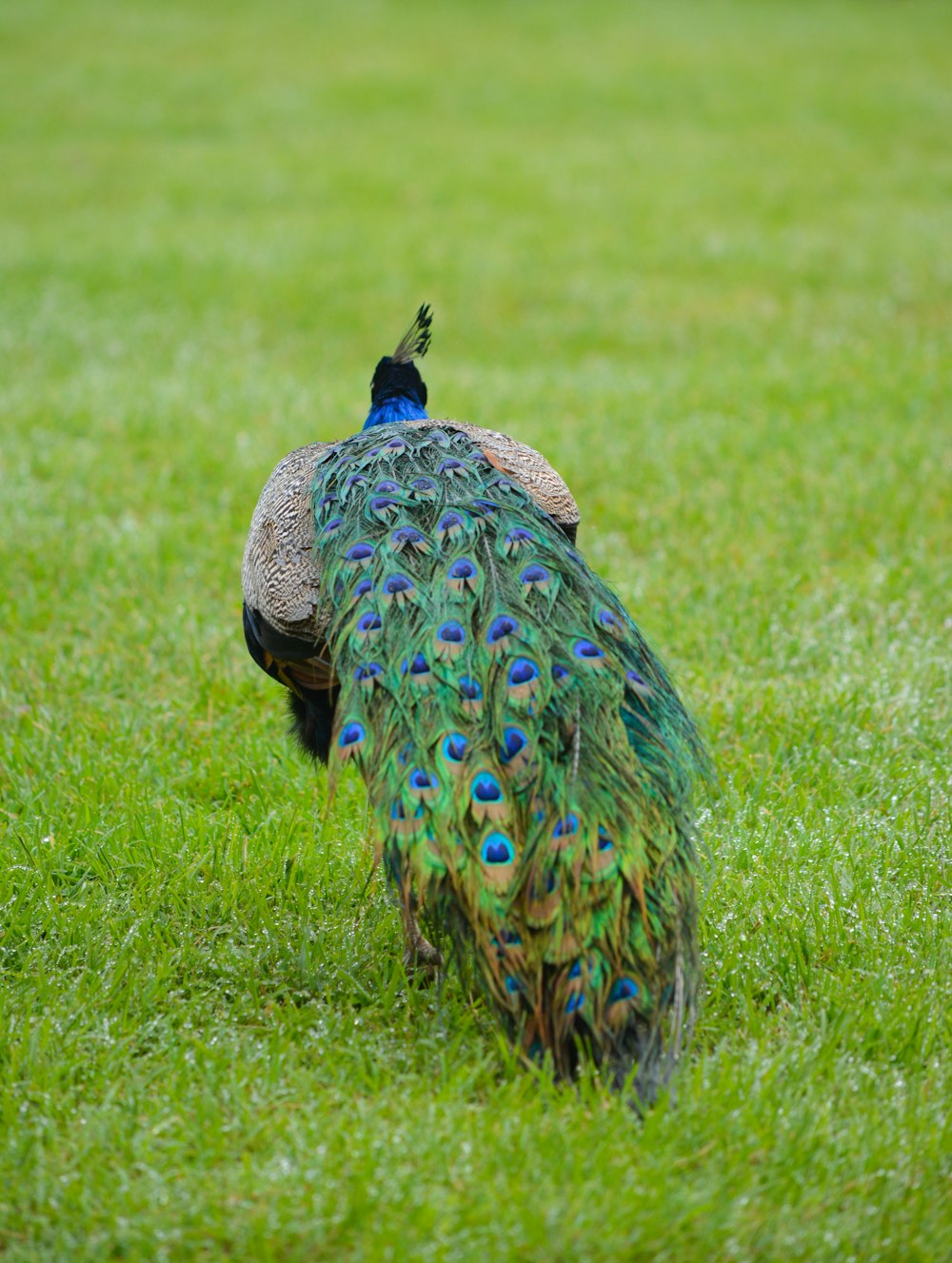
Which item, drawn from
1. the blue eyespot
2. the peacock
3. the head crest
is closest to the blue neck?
the head crest

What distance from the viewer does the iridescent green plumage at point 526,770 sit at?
298cm

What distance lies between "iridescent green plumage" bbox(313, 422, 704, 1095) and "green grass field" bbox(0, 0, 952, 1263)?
0.90 ft

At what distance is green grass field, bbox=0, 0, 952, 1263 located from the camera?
9.51 feet

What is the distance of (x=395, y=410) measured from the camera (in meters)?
4.48

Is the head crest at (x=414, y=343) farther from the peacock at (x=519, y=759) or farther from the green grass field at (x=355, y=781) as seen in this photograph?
the green grass field at (x=355, y=781)

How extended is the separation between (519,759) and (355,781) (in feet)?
6.22

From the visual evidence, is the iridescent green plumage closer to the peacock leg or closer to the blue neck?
the peacock leg

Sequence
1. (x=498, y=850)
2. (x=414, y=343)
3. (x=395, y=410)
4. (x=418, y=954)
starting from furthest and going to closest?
(x=414, y=343), (x=395, y=410), (x=418, y=954), (x=498, y=850)

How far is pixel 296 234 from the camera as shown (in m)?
12.3

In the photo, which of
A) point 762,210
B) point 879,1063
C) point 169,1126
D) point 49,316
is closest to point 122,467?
point 49,316

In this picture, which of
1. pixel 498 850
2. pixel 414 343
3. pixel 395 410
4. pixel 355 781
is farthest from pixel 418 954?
pixel 414 343

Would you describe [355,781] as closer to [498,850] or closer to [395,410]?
[395,410]

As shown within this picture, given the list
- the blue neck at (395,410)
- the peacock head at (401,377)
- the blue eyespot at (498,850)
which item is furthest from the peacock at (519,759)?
the peacock head at (401,377)

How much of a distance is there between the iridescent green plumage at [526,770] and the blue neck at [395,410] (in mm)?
1095
